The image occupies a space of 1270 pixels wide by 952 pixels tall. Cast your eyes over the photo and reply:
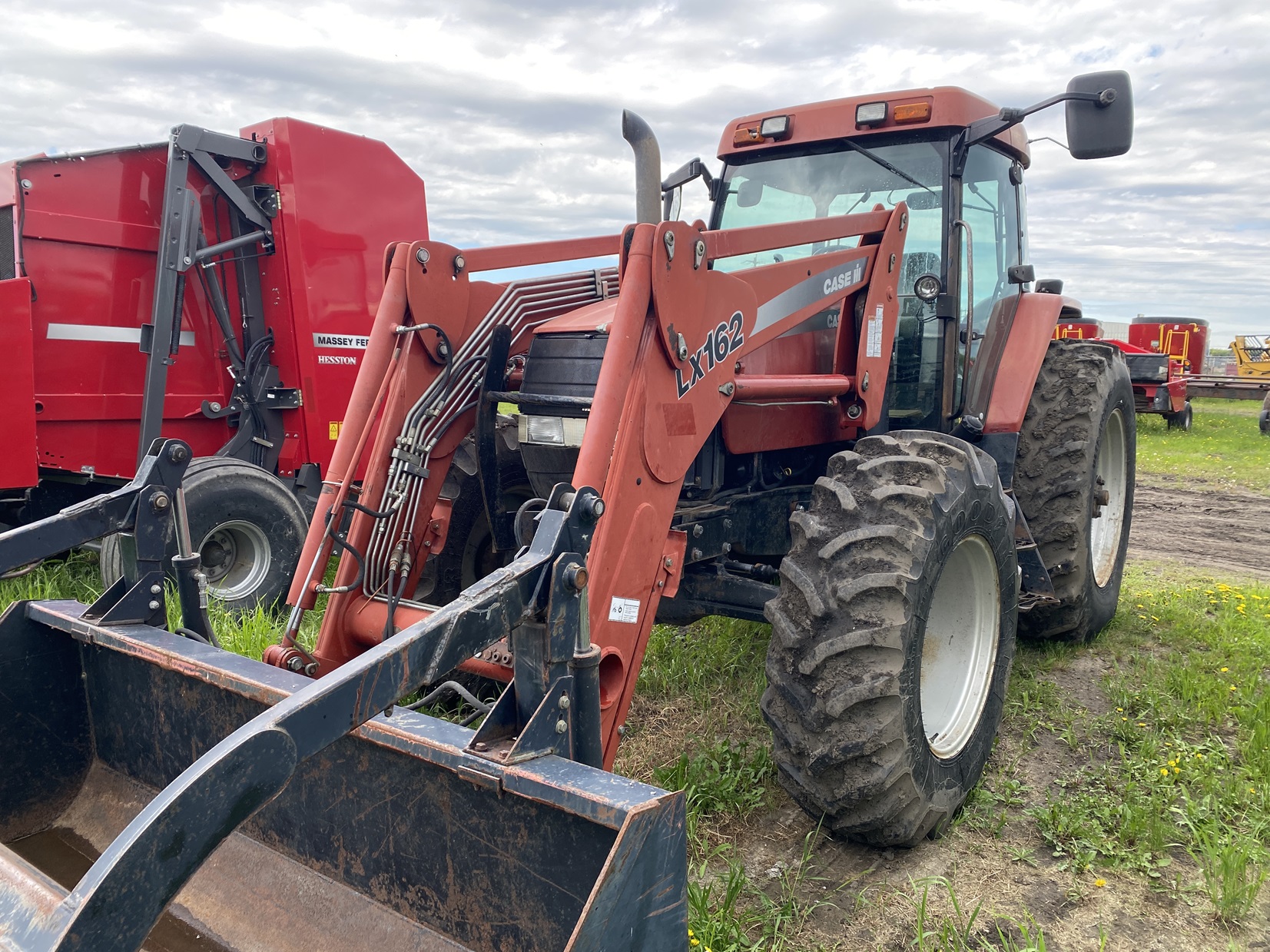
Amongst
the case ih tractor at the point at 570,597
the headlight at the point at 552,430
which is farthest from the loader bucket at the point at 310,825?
the headlight at the point at 552,430

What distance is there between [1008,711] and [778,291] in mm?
2202

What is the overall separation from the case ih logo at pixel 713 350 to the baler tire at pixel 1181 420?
58.4ft

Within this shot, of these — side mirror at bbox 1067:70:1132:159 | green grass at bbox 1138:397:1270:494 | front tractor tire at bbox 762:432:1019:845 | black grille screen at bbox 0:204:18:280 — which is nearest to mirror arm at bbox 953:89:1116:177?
side mirror at bbox 1067:70:1132:159

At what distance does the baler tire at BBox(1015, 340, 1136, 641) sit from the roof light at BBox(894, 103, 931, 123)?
1.47m

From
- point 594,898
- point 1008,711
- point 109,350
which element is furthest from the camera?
point 109,350

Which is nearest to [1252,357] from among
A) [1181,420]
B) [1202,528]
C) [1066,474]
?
[1181,420]

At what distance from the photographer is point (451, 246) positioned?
327 cm

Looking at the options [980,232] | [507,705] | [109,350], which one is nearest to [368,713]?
[507,705]

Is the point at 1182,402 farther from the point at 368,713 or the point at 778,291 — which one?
the point at 368,713

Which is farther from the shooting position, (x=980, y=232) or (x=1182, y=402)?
(x=1182, y=402)

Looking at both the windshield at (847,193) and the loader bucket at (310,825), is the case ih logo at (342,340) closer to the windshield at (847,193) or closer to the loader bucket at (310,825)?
the windshield at (847,193)

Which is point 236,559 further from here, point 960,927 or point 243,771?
point 960,927

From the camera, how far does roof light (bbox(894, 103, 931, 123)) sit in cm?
406

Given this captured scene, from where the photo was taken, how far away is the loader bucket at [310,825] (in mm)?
1922
